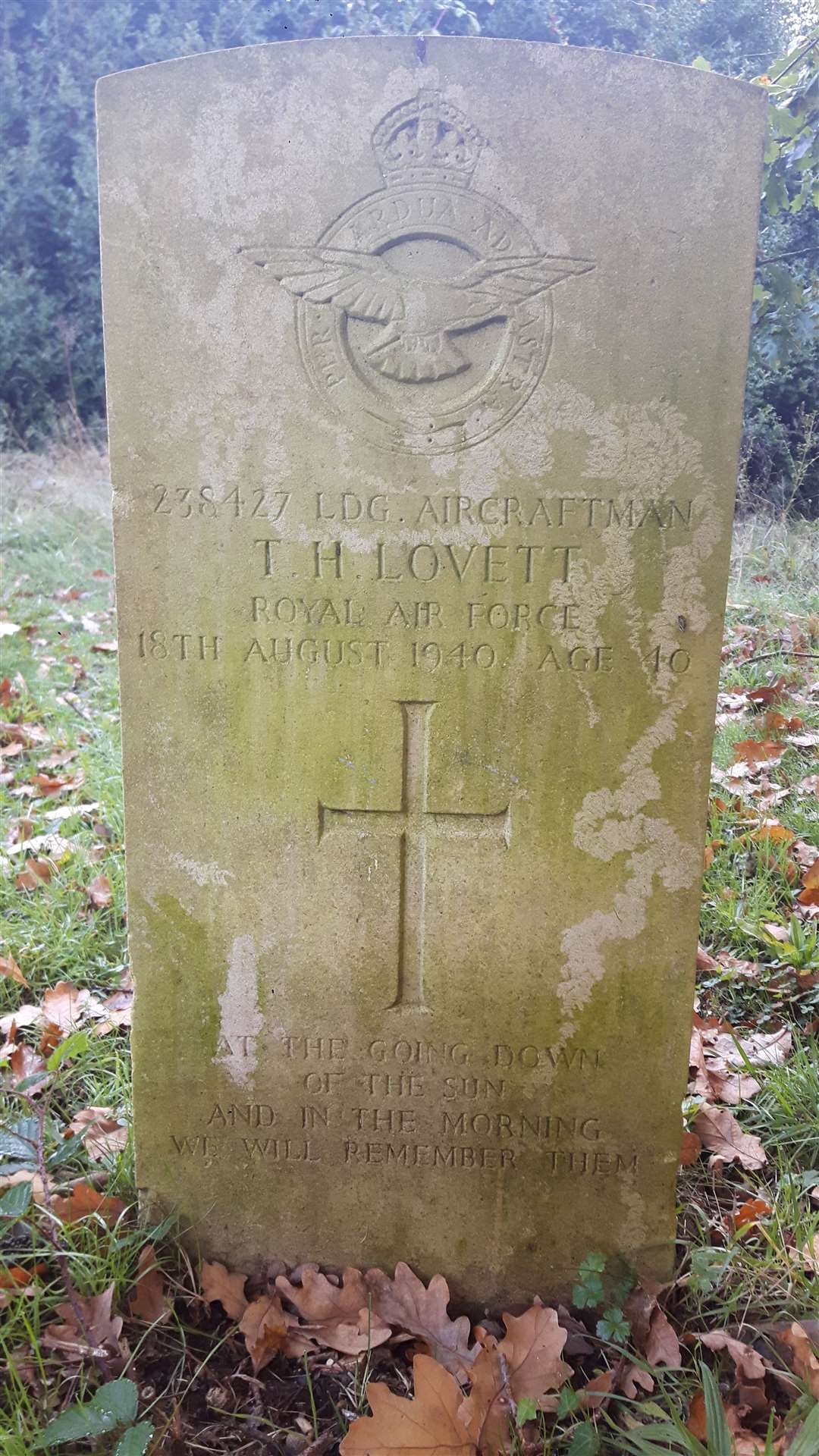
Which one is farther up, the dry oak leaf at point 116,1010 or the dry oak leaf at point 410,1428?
the dry oak leaf at point 116,1010

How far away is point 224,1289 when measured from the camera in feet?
7.02

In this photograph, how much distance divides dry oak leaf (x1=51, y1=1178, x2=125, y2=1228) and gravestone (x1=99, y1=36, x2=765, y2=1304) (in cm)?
9

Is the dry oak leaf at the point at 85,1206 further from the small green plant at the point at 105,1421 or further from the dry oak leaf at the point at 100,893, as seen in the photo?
the dry oak leaf at the point at 100,893

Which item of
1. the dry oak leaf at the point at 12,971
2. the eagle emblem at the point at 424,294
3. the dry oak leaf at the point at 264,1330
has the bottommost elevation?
the dry oak leaf at the point at 264,1330

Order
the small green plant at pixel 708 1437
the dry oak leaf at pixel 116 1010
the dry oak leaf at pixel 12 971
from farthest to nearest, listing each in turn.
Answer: the dry oak leaf at pixel 12 971, the dry oak leaf at pixel 116 1010, the small green plant at pixel 708 1437

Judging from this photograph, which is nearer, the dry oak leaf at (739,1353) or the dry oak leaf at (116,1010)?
the dry oak leaf at (739,1353)

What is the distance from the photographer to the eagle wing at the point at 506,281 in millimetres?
1755

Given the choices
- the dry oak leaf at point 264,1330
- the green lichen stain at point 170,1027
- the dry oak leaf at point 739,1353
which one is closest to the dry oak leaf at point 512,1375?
the dry oak leaf at point 739,1353

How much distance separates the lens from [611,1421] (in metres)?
1.78

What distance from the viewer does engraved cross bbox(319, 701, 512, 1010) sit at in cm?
200

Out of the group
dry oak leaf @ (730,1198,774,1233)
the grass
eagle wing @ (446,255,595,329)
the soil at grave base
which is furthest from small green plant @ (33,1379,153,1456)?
eagle wing @ (446,255,595,329)

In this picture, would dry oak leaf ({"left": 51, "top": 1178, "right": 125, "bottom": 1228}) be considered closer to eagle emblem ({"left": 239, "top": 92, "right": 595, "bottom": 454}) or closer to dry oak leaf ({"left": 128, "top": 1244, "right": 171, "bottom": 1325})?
dry oak leaf ({"left": 128, "top": 1244, "right": 171, "bottom": 1325})

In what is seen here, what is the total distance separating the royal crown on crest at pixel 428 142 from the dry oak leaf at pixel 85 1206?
87.4 inches

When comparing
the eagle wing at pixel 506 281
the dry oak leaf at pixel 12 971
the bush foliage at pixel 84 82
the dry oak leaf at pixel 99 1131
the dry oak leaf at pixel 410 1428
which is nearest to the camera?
the dry oak leaf at pixel 410 1428
